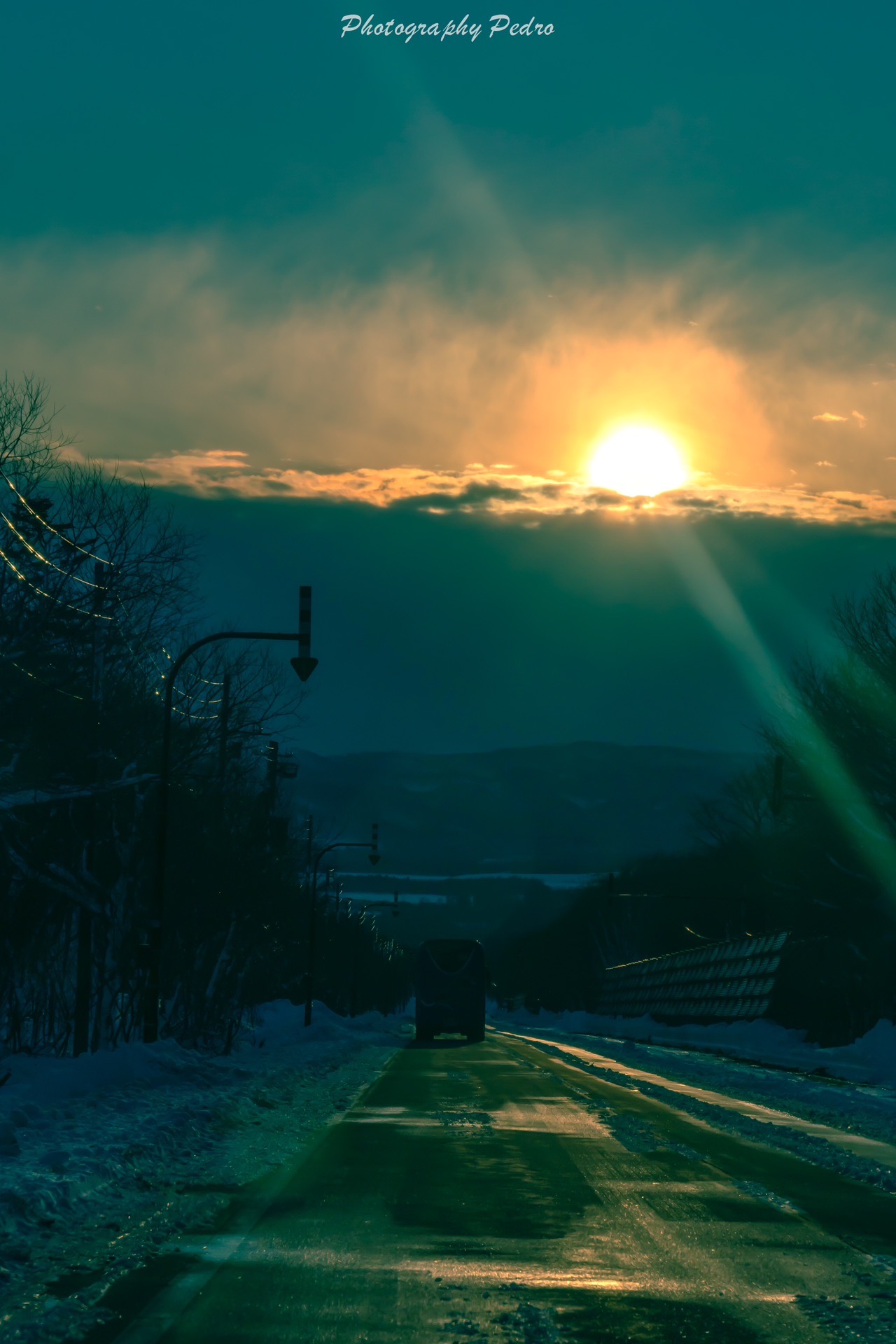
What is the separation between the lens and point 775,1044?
189 feet

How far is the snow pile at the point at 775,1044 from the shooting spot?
121ft

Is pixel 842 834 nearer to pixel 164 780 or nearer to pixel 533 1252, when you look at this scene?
pixel 164 780

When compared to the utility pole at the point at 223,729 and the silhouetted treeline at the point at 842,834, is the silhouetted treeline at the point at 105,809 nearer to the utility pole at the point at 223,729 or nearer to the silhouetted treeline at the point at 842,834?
the utility pole at the point at 223,729

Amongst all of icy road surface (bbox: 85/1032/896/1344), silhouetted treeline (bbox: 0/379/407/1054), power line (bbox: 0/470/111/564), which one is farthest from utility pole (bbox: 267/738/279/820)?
icy road surface (bbox: 85/1032/896/1344)

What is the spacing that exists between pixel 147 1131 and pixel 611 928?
13996 cm

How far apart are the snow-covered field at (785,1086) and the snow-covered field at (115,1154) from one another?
545cm

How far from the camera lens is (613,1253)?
355 inches

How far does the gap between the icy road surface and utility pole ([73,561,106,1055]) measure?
48.5 ft

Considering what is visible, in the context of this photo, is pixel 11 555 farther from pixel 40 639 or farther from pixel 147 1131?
pixel 147 1131

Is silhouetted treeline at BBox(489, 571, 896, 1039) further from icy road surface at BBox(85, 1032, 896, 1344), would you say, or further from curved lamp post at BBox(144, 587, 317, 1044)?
icy road surface at BBox(85, 1032, 896, 1344)

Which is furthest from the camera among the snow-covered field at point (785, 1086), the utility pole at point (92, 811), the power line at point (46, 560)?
the utility pole at point (92, 811)

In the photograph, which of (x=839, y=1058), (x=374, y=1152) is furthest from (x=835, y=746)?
(x=374, y=1152)

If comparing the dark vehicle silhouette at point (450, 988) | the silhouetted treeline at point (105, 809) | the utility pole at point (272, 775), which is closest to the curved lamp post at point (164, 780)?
the silhouetted treeline at point (105, 809)

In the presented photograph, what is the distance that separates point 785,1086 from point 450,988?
96.2 feet
